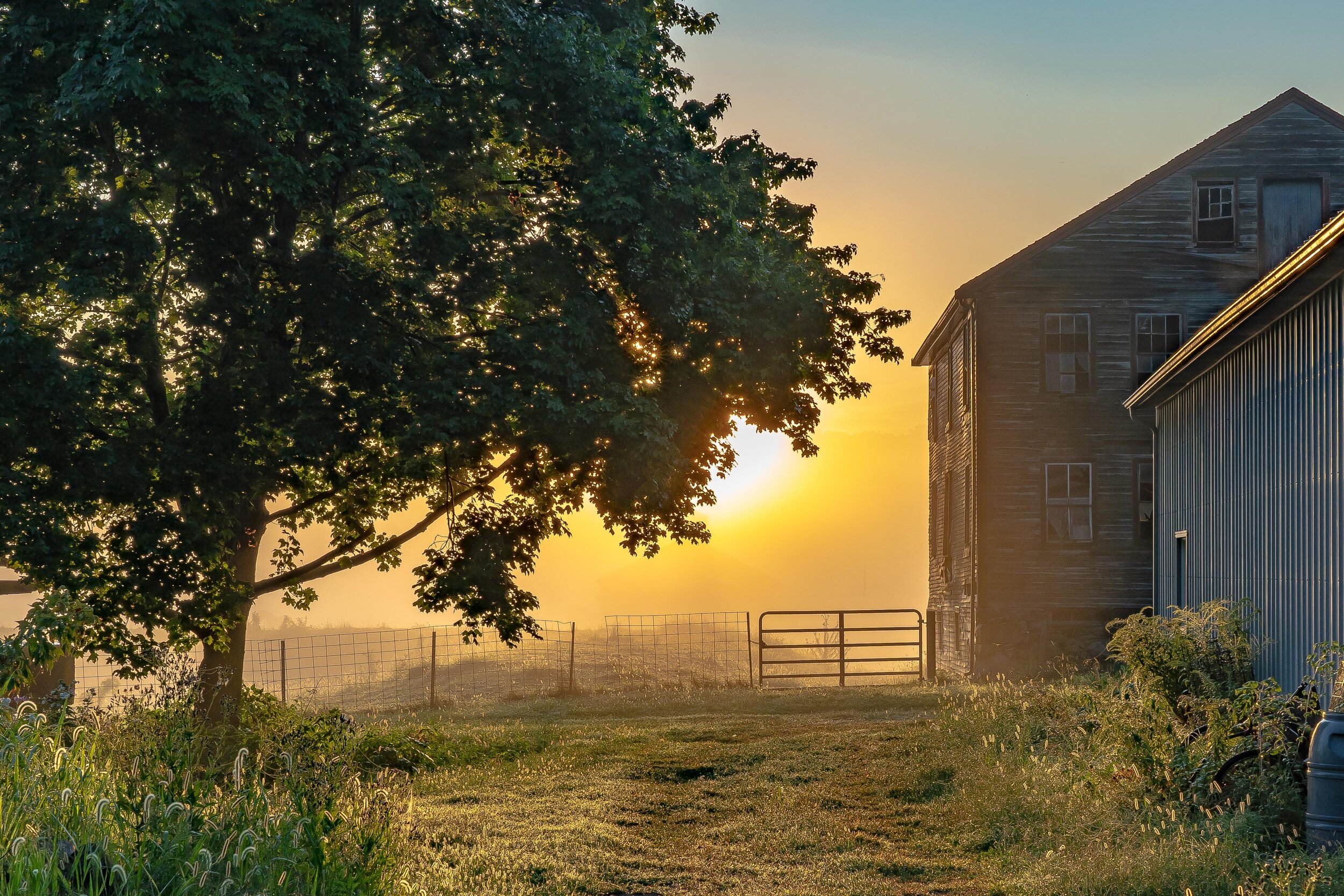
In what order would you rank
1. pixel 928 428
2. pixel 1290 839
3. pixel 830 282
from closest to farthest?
1. pixel 1290 839
2. pixel 830 282
3. pixel 928 428

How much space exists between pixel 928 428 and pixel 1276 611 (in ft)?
67.6

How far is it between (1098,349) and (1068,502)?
10.7ft

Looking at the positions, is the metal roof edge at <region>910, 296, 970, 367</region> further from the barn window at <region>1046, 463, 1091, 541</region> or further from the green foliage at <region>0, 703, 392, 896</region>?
the green foliage at <region>0, 703, 392, 896</region>

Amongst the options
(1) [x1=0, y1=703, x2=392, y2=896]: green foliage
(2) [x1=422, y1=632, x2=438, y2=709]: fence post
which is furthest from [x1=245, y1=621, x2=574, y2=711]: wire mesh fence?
(1) [x1=0, y1=703, x2=392, y2=896]: green foliage

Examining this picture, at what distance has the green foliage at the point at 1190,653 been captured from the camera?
11797 millimetres

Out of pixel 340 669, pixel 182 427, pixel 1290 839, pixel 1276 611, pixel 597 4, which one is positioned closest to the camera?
pixel 1290 839

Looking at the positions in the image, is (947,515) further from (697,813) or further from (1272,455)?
(697,813)

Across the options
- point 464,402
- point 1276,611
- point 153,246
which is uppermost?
point 153,246

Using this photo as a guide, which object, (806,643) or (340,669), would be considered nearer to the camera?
(340,669)

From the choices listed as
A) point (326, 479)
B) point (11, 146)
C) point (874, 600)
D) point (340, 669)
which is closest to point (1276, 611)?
point (326, 479)

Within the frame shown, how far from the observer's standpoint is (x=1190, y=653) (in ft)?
40.0

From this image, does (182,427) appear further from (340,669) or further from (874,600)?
(874,600)

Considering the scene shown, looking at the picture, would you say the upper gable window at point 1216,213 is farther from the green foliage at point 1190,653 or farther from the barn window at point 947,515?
the green foliage at point 1190,653

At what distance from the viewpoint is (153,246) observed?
41.0 ft
